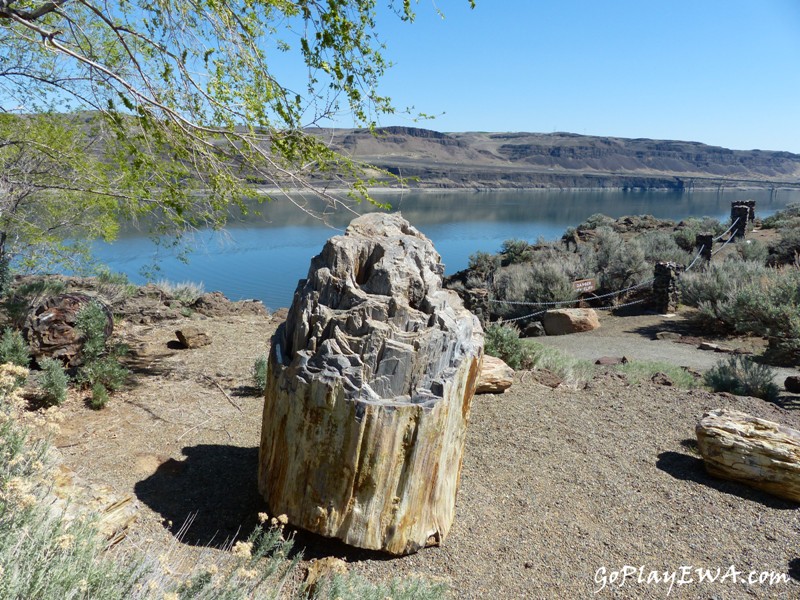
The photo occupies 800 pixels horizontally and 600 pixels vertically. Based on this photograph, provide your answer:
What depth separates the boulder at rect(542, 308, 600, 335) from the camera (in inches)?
487

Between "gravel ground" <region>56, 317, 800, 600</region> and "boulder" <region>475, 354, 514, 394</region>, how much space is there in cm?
13

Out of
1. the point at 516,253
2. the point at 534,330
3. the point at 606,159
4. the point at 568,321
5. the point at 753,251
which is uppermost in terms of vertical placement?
the point at 606,159

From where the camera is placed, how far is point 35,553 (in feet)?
6.98

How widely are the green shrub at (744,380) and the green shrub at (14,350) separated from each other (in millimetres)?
7277

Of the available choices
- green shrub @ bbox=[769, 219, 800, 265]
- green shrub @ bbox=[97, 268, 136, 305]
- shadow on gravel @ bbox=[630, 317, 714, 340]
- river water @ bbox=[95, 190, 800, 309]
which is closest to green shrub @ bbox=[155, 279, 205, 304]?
river water @ bbox=[95, 190, 800, 309]

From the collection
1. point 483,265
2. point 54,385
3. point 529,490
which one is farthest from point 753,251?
point 54,385

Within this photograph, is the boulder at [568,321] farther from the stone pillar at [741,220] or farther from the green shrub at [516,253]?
the stone pillar at [741,220]

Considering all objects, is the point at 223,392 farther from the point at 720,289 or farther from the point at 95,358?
the point at 720,289

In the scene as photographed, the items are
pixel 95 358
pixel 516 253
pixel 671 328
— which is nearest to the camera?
pixel 95 358

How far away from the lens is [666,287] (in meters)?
13.2

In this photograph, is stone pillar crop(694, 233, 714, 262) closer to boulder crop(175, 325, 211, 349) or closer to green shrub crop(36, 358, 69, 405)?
boulder crop(175, 325, 211, 349)

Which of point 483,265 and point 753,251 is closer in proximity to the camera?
point 753,251

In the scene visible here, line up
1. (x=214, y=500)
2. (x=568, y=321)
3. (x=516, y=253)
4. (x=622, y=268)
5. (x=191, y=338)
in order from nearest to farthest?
(x=214, y=500) → (x=191, y=338) → (x=568, y=321) → (x=622, y=268) → (x=516, y=253)

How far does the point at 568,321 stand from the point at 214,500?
9815mm
